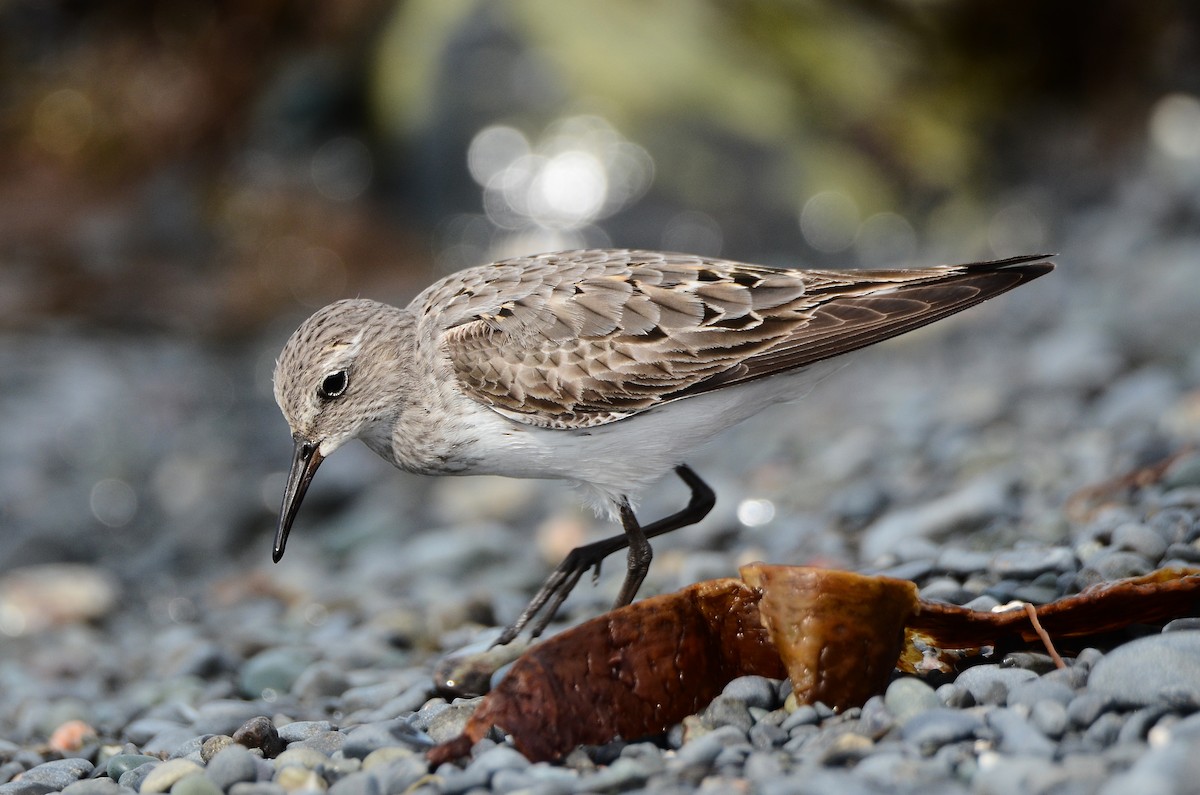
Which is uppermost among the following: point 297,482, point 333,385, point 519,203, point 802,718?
point 519,203

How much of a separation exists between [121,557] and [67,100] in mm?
8781

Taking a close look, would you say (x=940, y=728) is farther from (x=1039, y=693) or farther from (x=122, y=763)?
(x=122, y=763)

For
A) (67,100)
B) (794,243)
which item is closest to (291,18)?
(67,100)

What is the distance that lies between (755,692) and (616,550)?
1.80 m

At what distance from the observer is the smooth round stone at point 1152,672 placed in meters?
3.82

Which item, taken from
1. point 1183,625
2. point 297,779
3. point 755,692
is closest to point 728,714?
point 755,692

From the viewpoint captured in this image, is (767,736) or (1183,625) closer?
(767,736)

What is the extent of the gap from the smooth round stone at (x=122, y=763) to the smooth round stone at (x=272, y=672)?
1.27m

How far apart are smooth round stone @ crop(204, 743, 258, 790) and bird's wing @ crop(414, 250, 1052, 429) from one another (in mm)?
1852

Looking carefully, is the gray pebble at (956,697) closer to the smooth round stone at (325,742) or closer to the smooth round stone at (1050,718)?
the smooth round stone at (1050,718)

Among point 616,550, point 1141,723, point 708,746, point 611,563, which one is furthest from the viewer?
point 611,563

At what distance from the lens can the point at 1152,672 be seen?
3889 mm

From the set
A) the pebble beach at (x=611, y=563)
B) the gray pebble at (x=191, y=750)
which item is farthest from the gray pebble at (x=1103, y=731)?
the gray pebble at (x=191, y=750)

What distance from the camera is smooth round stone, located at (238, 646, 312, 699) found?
20.1ft
